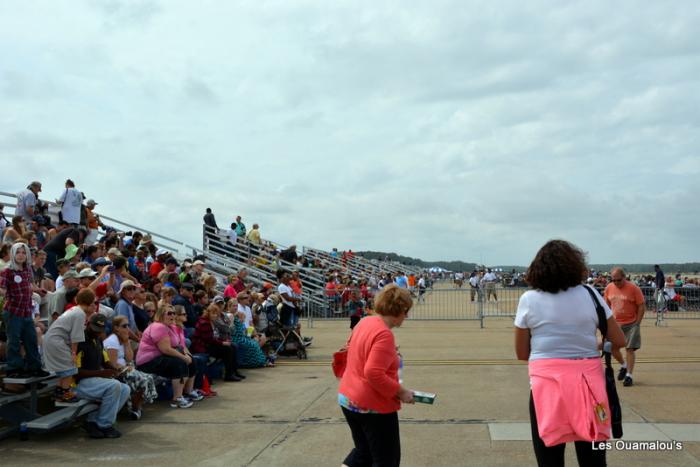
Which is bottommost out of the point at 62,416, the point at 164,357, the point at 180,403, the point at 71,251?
the point at 180,403

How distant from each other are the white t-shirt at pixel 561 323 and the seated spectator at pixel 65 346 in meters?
5.29

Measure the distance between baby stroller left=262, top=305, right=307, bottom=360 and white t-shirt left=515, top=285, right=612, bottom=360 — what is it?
10.7 metres

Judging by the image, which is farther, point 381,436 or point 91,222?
point 91,222

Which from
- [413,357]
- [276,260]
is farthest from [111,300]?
[276,260]

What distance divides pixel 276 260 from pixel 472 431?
69.9 ft

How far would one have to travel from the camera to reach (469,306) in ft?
79.3

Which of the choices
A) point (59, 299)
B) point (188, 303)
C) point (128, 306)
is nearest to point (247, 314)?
point (188, 303)

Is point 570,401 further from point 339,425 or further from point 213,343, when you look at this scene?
point 213,343

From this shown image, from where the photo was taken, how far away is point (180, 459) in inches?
274

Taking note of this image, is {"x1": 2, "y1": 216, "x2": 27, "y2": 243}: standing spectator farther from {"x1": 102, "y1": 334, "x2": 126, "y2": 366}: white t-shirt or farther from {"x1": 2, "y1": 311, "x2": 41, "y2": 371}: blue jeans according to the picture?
{"x1": 2, "y1": 311, "x2": 41, "y2": 371}: blue jeans

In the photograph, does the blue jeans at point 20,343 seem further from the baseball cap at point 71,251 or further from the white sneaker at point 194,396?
the baseball cap at point 71,251

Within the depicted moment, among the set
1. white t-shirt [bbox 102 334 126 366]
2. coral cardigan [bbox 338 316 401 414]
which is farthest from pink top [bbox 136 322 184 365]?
coral cardigan [bbox 338 316 401 414]

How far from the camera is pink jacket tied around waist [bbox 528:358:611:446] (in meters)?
4.15

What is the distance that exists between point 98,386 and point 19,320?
1.09 meters
